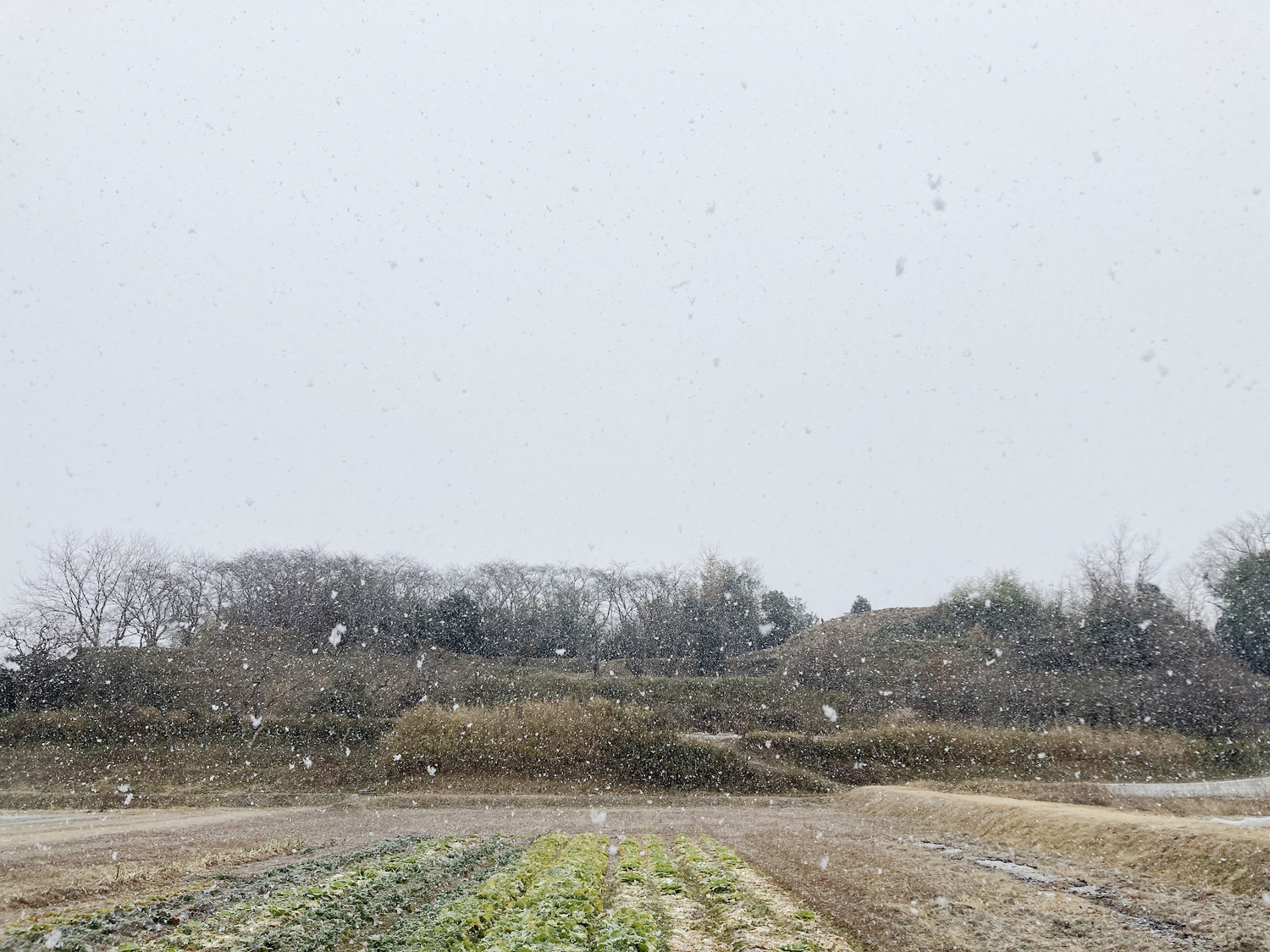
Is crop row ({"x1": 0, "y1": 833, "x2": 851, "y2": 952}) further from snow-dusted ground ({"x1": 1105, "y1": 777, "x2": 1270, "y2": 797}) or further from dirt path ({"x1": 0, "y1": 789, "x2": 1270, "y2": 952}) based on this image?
snow-dusted ground ({"x1": 1105, "y1": 777, "x2": 1270, "y2": 797})

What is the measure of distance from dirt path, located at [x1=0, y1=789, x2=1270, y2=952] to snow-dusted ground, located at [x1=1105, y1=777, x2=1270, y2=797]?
333 inches

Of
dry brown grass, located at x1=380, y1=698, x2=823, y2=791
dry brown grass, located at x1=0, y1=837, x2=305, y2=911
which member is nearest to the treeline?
dry brown grass, located at x1=380, y1=698, x2=823, y2=791

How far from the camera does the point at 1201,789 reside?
29.0 m

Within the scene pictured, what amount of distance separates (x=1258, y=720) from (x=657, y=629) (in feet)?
122

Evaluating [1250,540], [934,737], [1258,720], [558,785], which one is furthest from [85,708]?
[1250,540]

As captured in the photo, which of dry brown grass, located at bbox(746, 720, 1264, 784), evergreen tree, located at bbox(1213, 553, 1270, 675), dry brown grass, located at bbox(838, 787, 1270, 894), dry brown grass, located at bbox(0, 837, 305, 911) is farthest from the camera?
evergreen tree, located at bbox(1213, 553, 1270, 675)

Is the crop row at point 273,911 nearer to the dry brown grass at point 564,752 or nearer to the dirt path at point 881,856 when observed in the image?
the dirt path at point 881,856

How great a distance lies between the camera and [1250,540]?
55062 millimetres

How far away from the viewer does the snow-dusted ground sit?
26.6 metres

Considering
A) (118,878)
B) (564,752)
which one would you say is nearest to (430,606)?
(564,752)

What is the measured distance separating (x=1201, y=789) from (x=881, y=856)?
2197 centimetres

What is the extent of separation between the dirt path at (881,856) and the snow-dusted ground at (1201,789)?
8.47m

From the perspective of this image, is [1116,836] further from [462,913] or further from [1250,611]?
[1250,611]

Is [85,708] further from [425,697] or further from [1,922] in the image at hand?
[1,922]
